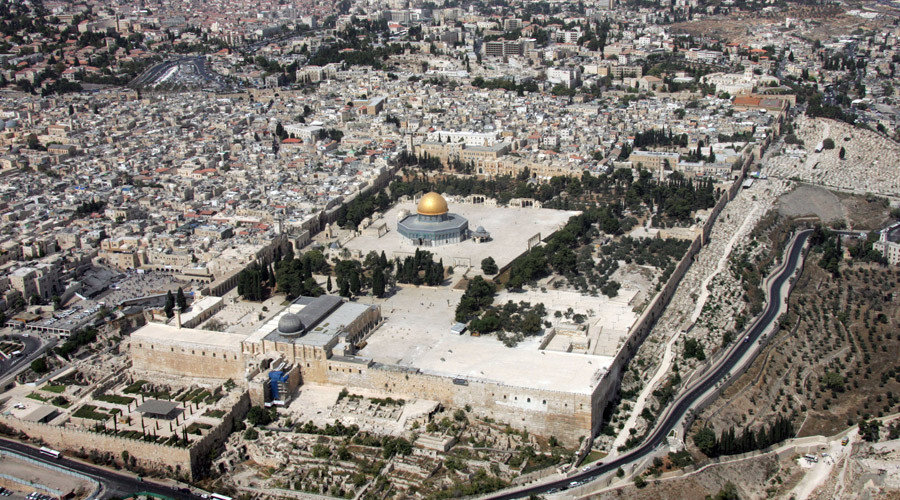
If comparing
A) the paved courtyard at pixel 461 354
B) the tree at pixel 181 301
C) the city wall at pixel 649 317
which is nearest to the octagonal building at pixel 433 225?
the paved courtyard at pixel 461 354

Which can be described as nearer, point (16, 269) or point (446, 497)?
point (446, 497)

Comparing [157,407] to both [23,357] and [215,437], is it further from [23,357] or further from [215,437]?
[23,357]

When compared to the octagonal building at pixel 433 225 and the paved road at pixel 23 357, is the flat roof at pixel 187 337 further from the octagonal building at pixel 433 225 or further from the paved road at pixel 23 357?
the octagonal building at pixel 433 225

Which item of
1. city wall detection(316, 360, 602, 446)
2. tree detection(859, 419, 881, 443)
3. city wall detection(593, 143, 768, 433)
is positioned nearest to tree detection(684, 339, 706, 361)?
city wall detection(593, 143, 768, 433)

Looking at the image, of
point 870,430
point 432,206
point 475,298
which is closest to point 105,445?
point 475,298

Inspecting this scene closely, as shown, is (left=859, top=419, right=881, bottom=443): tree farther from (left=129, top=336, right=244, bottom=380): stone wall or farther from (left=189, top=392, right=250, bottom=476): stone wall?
(left=129, top=336, right=244, bottom=380): stone wall

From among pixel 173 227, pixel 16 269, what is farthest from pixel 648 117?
pixel 16 269

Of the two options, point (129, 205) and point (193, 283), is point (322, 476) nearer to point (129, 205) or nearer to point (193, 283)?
point (193, 283)
